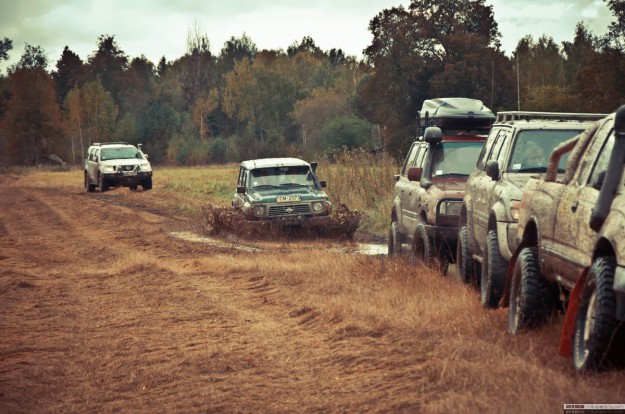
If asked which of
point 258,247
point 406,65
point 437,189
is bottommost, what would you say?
point 258,247

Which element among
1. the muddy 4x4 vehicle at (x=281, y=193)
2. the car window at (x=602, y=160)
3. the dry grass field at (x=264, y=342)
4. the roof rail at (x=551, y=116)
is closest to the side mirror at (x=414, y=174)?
the dry grass field at (x=264, y=342)

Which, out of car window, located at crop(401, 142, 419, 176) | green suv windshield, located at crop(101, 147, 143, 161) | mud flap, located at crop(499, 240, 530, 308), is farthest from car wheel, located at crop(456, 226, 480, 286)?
green suv windshield, located at crop(101, 147, 143, 161)

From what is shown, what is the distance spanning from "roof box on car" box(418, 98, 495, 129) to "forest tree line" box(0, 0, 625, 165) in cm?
137

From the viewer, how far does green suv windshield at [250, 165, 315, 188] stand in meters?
21.0

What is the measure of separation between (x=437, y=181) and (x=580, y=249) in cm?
758

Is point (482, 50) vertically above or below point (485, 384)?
above

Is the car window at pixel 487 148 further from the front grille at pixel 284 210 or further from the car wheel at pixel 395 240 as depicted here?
the front grille at pixel 284 210

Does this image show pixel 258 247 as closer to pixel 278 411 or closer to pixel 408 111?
pixel 278 411

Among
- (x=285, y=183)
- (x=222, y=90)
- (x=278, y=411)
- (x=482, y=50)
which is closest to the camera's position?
(x=278, y=411)

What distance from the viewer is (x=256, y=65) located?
330 ft

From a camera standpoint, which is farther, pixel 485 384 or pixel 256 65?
pixel 256 65

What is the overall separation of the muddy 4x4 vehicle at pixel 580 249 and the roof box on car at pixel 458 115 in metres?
7.22

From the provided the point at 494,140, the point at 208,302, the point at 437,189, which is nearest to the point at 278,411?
the point at 208,302

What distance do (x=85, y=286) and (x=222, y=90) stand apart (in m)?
95.1
